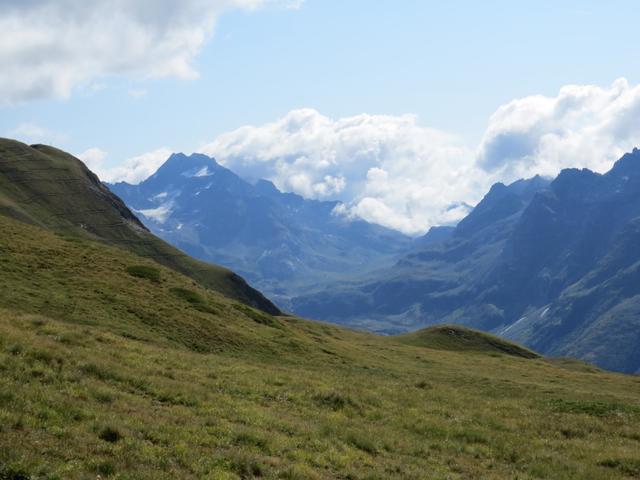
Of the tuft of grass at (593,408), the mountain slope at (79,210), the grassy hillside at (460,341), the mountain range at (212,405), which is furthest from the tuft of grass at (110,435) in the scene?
the mountain slope at (79,210)

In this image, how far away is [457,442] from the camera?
27.4m

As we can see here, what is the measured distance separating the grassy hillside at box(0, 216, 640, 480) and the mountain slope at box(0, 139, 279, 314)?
292ft

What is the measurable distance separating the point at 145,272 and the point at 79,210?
94326 mm

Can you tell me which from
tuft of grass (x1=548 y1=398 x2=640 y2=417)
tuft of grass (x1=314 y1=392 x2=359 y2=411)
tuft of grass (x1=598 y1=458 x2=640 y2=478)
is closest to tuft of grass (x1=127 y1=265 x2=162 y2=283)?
tuft of grass (x1=314 y1=392 x2=359 y2=411)

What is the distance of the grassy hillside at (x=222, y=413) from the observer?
17.9 metres

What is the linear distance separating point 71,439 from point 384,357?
5960cm

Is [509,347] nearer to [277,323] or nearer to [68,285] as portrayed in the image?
[277,323]

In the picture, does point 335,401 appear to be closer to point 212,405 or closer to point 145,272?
point 212,405

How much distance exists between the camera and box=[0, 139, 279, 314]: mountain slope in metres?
139

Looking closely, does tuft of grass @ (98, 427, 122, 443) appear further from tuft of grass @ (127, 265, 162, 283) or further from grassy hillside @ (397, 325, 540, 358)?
grassy hillside @ (397, 325, 540, 358)

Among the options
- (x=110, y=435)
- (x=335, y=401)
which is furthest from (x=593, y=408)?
(x=110, y=435)

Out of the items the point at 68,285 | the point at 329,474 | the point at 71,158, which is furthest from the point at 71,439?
the point at 71,158

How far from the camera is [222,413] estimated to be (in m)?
24.5

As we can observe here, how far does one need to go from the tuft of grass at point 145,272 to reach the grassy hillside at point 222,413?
881 centimetres
